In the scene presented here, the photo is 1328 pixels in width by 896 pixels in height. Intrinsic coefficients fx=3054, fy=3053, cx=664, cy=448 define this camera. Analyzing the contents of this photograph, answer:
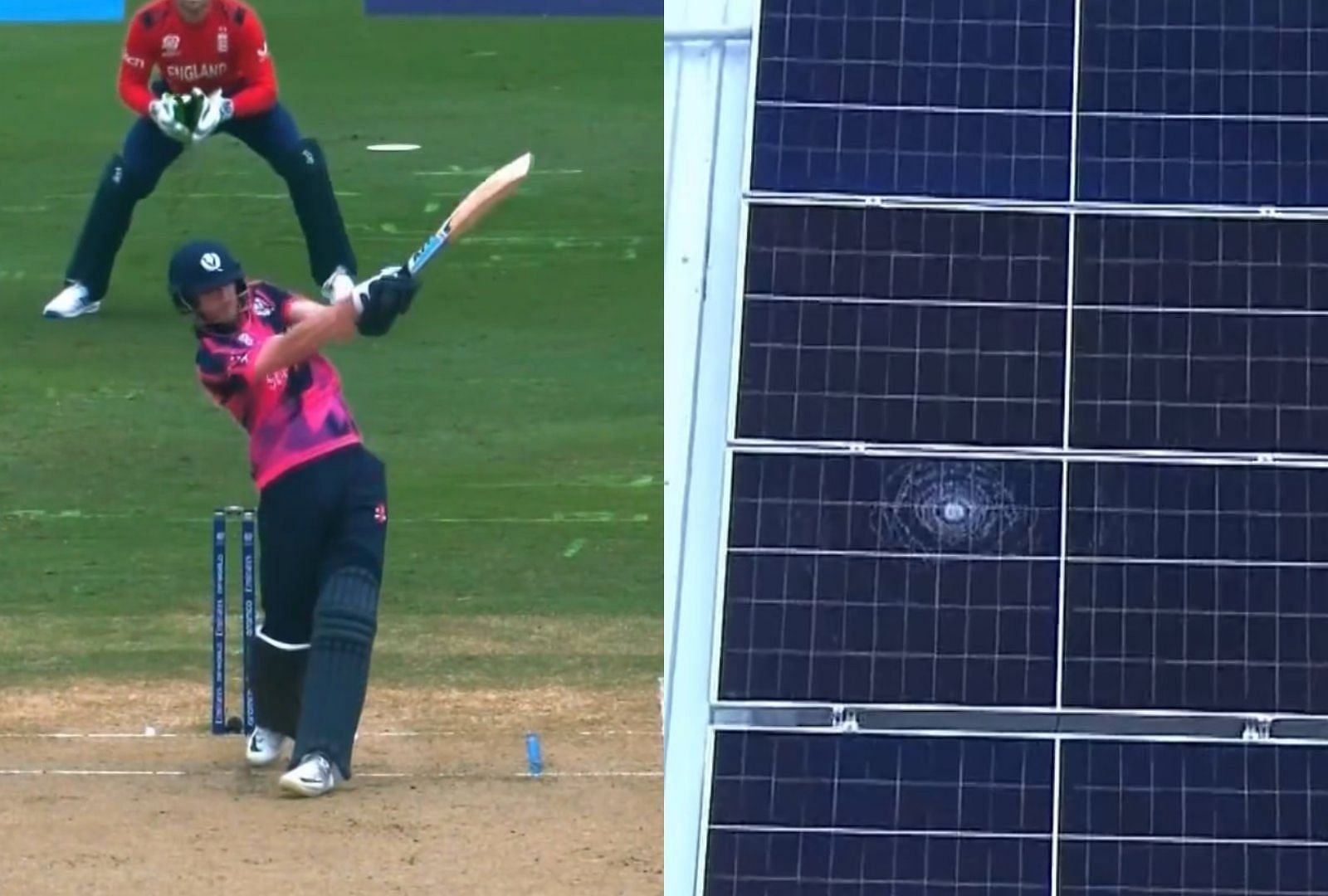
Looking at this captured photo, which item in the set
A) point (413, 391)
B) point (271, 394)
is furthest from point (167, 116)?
point (271, 394)

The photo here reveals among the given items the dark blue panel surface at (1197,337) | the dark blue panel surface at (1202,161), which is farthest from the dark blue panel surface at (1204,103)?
the dark blue panel surface at (1197,337)

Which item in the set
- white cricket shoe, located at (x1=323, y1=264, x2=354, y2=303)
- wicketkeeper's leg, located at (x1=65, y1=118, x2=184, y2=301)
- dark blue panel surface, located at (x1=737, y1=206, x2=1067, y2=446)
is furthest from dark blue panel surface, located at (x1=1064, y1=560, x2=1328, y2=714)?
wicketkeeper's leg, located at (x1=65, y1=118, x2=184, y2=301)

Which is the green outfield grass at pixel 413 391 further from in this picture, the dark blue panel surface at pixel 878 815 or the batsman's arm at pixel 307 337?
the dark blue panel surface at pixel 878 815

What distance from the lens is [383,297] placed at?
938cm

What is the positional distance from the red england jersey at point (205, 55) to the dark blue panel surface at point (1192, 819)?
35.2ft

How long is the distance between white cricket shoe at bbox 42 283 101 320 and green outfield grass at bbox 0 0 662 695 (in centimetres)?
11

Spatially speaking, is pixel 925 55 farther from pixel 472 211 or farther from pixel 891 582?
pixel 472 211

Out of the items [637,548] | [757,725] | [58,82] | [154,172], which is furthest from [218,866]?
[58,82]

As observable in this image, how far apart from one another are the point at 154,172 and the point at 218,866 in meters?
8.61

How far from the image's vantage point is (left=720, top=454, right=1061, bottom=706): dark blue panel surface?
677cm

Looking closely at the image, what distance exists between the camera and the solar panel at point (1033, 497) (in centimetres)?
676

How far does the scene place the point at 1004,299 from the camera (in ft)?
22.9

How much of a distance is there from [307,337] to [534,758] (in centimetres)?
160

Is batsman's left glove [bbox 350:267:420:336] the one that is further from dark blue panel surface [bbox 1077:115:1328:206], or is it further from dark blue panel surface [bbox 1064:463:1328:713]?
dark blue panel surface [bbox 1064:463:1328:713]
